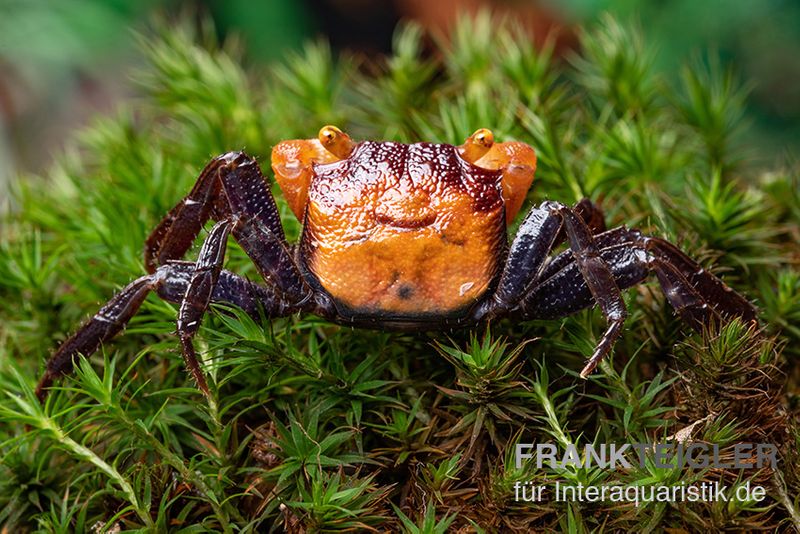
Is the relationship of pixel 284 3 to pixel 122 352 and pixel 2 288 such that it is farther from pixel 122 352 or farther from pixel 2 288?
pixel 122 352

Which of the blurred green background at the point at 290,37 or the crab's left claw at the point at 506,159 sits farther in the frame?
the blurred green background at the point at 290,37

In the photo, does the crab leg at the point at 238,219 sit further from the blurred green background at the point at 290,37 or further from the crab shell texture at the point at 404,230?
the blurred green background at the point at 290,37

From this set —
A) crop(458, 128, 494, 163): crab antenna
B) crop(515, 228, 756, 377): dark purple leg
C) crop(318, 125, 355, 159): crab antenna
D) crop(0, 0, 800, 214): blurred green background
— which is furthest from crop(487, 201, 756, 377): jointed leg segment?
crop(0, 0, 800, 214): blurred green background

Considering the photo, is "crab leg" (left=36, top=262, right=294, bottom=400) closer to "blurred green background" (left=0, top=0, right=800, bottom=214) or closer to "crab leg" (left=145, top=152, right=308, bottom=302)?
"crab leg" (left=145, top=152, right=308, bottom=302)

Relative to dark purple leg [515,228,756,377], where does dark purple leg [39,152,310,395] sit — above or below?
above

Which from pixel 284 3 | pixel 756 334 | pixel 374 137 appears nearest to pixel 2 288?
pixel 374 137

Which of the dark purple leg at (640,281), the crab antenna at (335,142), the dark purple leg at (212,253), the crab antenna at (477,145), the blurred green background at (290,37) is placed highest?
the crab antenna at (335,142)

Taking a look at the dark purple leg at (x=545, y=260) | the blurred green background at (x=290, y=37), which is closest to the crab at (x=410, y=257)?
the dark purple leg at (x=545, y=260)
